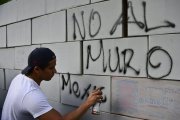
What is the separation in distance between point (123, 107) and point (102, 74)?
1.86ft

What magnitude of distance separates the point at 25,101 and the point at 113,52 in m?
1.50

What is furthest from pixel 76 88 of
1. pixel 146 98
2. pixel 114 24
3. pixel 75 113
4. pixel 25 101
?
pixel 25 101

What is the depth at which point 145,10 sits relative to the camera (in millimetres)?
4055

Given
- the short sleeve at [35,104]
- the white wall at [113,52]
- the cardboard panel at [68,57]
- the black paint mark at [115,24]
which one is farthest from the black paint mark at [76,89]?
the short sleeve at [35,104]

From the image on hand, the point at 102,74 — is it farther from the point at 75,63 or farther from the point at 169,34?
the point at 169,34

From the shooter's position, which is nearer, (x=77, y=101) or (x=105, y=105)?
(x=105, y=105)

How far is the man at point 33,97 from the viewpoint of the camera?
335 cm

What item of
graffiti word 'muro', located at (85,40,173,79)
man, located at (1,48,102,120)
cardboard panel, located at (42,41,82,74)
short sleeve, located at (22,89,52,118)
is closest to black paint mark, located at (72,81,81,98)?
cardboard panel, located at (42,41,82,74)

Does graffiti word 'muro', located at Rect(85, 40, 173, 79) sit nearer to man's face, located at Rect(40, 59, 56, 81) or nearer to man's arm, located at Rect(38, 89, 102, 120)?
man's arm, located at Rect(38, 89, 102, 120)

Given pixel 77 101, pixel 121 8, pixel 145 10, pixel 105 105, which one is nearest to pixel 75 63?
pixel 77 101

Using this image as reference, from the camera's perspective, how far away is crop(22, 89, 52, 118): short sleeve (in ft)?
10.9

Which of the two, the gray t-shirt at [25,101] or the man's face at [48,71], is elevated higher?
the man's face at [48,71]

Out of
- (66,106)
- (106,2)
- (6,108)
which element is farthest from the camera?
(66,106)

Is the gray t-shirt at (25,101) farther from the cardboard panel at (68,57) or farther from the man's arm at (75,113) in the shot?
the cardboard panel at (68,57)
